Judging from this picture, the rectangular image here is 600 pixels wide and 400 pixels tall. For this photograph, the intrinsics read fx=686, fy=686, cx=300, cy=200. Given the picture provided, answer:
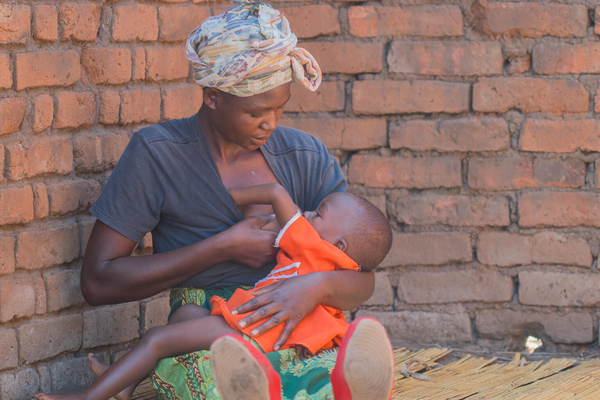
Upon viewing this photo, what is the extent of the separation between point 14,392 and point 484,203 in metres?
2.21

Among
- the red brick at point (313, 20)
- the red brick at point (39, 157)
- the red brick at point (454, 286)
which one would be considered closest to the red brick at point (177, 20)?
the red brick at point (313, 20)

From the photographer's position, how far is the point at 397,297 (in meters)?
3.46

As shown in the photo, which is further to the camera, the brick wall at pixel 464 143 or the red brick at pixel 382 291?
the red brick at pixel 382 291

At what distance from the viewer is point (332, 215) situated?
2.39m

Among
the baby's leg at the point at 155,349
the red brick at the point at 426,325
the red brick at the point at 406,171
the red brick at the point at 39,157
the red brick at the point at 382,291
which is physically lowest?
the red brick at the point at 426,325

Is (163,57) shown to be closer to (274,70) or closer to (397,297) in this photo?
(274,70)

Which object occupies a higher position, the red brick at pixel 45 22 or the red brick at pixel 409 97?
the red brick at pixel 45 22

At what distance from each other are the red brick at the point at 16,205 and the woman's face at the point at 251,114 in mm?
722

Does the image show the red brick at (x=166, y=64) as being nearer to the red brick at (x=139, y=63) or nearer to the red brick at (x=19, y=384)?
the red brick at (x=139, y=63)

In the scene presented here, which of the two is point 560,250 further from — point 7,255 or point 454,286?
point 7,255

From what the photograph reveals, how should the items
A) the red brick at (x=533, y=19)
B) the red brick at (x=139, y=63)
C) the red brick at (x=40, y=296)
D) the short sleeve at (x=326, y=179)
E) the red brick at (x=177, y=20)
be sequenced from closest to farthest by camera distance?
the red brick at (x=40, y=296), the short sleeve at (x=326, y=179), the red brick at (x=139, y=63), the red brick at (x=177, y=20), the red brick at (x=533, y=19)

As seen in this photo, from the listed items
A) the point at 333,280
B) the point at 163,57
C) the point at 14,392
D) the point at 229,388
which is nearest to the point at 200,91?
the point at 163,57

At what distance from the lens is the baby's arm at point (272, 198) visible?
89.1 inches

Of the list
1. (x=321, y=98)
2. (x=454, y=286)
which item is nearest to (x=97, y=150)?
(x=321, y=98)
